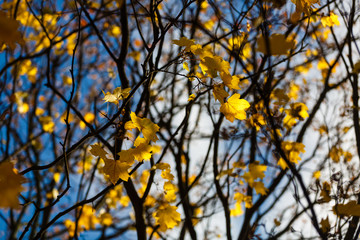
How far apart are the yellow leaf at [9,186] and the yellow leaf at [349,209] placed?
1729mm

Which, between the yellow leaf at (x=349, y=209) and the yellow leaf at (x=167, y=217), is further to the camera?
the yellow leaf at (x=167, y=217)

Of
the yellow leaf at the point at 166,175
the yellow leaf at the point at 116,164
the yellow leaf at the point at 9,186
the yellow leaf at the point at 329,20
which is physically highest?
the yellow leaf at the point at 329,20

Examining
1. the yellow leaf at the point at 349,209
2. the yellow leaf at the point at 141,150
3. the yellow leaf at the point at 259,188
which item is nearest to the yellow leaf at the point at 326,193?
the yellow leaf at the point at 349,209

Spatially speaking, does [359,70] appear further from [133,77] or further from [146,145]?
[133,77]

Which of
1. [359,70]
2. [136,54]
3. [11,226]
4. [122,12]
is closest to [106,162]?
[122,12]

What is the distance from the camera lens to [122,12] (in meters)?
2.09

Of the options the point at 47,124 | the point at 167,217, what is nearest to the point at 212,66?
the point at 167,217

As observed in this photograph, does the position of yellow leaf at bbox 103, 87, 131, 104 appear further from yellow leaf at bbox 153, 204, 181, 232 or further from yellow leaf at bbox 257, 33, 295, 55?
yellow leaf at bbox 153, 204, 181, 232

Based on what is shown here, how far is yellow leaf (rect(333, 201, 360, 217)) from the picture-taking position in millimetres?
1804

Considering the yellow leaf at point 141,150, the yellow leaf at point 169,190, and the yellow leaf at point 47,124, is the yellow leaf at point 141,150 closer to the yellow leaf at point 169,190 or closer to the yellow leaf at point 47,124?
the yellow leaf at point 169,190

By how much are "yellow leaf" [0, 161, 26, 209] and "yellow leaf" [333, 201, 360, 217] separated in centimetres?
173

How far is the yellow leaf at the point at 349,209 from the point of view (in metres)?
1.80

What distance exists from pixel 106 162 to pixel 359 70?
2224 mm

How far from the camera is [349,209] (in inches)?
72.6
